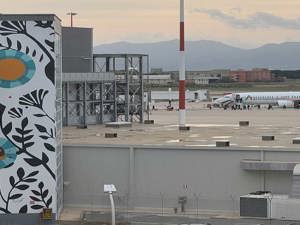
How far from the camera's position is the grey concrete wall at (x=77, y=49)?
256 ft

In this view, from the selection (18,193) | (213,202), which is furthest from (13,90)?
(213,202)

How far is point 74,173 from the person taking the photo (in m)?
53.7

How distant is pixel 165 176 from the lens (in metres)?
52.0

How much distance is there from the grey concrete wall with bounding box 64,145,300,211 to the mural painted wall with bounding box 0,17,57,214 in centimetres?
518

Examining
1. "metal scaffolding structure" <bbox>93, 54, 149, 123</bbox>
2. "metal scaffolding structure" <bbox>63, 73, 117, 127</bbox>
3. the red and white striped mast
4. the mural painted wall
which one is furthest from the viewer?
"metal scaffolding structure" <bbox>93, 54, 149, 123</bbox>

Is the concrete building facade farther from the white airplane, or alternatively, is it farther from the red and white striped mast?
the white airplane

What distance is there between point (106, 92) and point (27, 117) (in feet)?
101

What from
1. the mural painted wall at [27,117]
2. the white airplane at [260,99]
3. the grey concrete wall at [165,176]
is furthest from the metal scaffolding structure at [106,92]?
the white airplane at [260,99]

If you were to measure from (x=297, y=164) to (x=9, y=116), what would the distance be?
60.7 feet

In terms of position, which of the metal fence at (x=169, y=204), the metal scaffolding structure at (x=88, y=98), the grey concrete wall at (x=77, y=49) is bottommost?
the metal fence at (x=169, y=204)

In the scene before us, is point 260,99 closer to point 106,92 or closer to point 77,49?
point 106,92

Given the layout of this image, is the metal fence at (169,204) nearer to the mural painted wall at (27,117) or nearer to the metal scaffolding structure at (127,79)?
the mural painted wall at (27,117)

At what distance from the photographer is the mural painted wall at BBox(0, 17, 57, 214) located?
48.1 meters

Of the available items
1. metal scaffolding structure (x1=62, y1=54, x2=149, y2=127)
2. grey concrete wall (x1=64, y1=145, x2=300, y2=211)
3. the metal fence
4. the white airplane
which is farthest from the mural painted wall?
the white airplane
